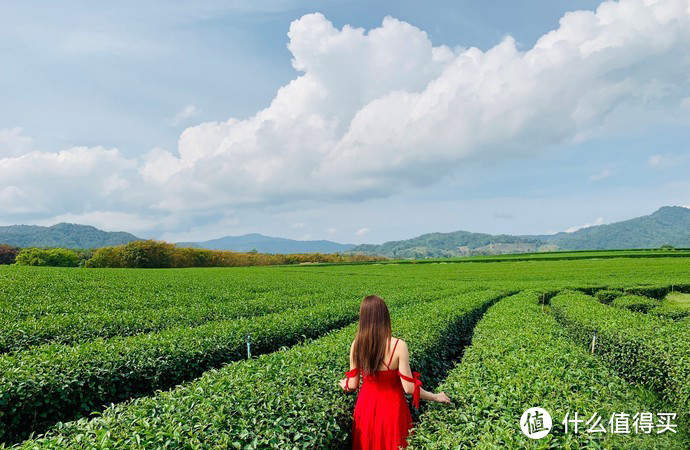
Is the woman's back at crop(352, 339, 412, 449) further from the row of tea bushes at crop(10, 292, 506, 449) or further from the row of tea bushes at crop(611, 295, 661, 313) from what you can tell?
the row of tea bushes at crop(611, 295, 661, 313)

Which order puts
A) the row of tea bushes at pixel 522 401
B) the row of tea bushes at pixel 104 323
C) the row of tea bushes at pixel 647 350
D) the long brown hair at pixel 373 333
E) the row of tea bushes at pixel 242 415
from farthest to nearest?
the row of tea bushes at pixel 104 323 → the row of tea bushes at pixel 647 350 → the long brown hair at pixel 373 333 → the row of tea bushes at pixel 242 415 → the row of tea bushes at pixel 522 401

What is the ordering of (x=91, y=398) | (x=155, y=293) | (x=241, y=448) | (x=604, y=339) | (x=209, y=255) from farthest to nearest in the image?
(x=209, y=255) → (x=155, y=293) → (x=604, y=339) → (x=91, y=398) → (x=241, y=448)

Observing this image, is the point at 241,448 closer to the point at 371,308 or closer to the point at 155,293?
the point at 371,308

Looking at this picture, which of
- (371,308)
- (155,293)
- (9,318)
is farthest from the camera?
(155,293)

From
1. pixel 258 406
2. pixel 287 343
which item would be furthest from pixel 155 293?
pixel 258 406

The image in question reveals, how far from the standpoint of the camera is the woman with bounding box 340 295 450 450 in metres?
4.64

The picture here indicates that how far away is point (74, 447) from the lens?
161 inches

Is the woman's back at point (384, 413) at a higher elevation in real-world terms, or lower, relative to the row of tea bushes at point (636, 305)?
higher

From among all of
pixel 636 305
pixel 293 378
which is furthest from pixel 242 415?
pixel 636 305

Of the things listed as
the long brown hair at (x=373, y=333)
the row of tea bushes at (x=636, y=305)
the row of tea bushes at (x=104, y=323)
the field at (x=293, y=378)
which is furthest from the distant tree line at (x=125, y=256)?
the long brown hair at (x=373, y=333)

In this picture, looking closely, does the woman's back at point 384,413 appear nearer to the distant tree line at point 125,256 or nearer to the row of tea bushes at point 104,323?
the row of tea bushes at point 104,323

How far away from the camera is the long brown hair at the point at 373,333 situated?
4613 mm

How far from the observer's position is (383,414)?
4.92 meters

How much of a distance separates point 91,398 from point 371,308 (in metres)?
6.98
